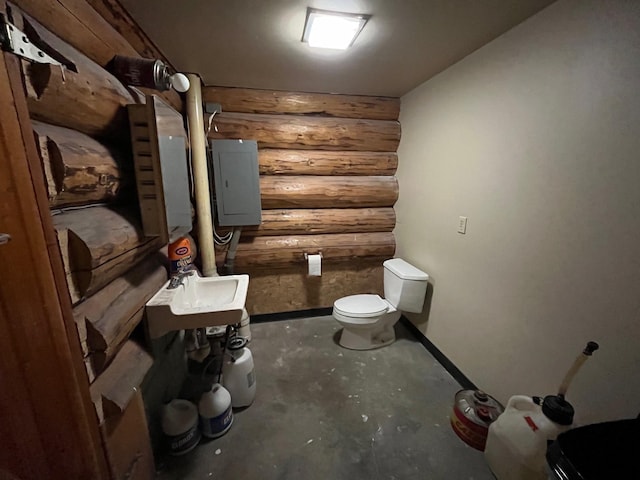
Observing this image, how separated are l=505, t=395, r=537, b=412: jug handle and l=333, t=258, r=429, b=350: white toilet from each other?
3.11 ft

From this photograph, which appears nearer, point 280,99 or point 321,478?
point 321,478

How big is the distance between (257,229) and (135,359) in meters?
1.52

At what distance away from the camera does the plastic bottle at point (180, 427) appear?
139 cm

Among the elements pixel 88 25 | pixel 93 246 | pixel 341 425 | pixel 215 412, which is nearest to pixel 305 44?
pixel 88 25

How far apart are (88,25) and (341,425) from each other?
7.51 ft

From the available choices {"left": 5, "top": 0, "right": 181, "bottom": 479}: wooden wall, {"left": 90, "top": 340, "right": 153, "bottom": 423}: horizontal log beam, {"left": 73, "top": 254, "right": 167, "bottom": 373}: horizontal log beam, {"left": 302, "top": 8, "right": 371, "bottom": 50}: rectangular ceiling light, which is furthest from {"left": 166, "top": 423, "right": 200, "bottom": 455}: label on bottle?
{"left": 302, "top": 8, "right": 371, "bottom": 50}: rectangular ceiling light

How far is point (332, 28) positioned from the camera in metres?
1.42

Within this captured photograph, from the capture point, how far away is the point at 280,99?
236 cm

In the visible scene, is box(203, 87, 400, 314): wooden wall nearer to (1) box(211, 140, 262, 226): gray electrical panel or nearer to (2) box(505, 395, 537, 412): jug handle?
(1) box(211, 140, 262, 226): gray electrical panel

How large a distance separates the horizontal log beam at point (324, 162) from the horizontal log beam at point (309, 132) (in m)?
0.06

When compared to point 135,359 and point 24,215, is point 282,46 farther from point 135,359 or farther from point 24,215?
point 135,359

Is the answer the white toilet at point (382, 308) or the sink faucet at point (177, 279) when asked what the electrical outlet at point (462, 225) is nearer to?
the white toilet at point (382, 308)

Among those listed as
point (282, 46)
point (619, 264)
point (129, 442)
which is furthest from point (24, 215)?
point (619, 264)

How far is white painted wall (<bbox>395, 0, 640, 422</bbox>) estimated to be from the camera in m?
1.03
